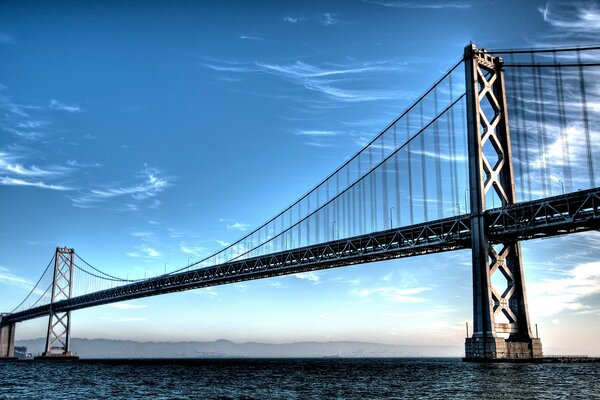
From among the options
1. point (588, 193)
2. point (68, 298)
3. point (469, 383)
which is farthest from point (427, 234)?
point (68, 298)

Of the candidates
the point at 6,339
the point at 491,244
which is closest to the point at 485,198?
the point at 491,244

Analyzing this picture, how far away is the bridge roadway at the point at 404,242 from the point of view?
151ft

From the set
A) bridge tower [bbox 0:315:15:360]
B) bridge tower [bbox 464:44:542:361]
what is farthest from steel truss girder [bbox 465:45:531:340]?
bridge tower [bbox 0:315:15:360]

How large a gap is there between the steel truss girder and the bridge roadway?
4.93 ft

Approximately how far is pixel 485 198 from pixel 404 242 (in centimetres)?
1077

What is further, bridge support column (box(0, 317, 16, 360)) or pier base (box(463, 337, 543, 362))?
bridge support column (box(0, 317, 16, 360))

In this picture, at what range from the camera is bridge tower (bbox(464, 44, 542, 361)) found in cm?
4831

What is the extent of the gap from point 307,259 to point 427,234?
19151 mm

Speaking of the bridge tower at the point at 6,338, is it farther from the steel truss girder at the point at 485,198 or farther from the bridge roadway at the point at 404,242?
the steel truss girder at the point at 485,198

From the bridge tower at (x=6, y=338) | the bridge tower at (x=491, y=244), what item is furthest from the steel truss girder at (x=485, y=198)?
the bridge tower at (x=6, y=338)

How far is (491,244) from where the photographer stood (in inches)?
2030

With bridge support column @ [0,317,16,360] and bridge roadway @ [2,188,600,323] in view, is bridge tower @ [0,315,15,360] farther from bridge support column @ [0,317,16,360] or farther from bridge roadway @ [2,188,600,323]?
bridge roadway @ [2,188,600,323]

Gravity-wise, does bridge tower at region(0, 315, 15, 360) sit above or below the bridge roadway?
below

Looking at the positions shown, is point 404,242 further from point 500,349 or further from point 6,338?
point 6,338
